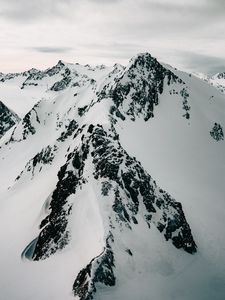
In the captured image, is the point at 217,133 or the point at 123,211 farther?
the point at 217,133

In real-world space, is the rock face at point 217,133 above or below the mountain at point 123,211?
above

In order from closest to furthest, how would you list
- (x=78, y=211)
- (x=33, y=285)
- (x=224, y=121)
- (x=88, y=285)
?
(x=88, y=285), (x=33, y=285), (x=78, y=211), (x=224, y=121)

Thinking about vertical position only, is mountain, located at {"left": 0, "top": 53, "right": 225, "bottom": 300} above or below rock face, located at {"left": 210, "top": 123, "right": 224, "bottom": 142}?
below

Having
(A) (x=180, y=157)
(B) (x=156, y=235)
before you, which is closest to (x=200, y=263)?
(B) (x=156, y=235)

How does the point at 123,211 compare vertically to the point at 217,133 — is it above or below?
below

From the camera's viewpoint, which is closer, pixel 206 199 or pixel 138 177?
pixel 138 177

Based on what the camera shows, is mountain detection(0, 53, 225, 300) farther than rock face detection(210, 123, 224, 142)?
No

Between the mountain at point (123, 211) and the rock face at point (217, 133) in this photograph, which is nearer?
the mountain at point (123, 211)

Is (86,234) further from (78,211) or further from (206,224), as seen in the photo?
(206,224)
